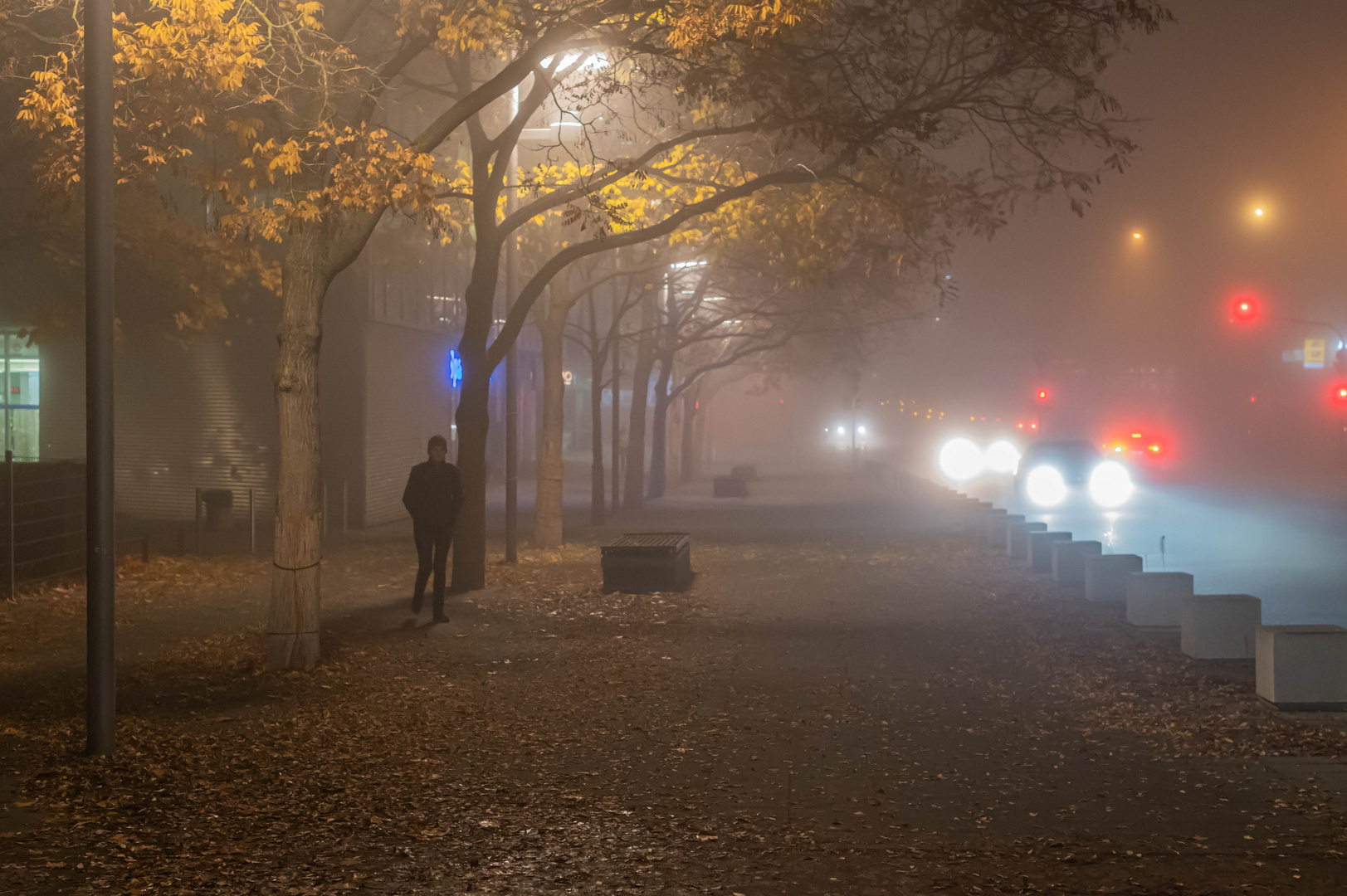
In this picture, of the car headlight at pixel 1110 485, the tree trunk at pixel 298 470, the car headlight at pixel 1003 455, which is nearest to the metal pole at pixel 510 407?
the tree trunk at pixel 298 470

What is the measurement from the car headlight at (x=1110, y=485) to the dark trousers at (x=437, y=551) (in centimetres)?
2348

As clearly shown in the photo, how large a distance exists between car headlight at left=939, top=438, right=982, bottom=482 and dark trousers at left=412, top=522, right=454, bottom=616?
39083 millimetres

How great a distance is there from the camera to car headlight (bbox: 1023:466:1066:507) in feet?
118

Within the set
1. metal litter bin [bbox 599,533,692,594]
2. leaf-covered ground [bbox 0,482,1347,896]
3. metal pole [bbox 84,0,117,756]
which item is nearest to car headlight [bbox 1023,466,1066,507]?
metal litter bin [bbox 599,533,692,594]

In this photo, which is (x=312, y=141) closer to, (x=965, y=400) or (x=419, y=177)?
(x=419, y=177)

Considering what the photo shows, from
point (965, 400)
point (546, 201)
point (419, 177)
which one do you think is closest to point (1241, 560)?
point (546, 201)

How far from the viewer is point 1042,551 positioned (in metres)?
17.7

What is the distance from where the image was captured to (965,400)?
390ft

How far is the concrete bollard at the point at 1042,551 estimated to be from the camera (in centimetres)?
1759

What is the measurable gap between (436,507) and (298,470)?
2567 millimetres

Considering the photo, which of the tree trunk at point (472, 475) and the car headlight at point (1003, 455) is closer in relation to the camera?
the tree trunk at point (472, 475)

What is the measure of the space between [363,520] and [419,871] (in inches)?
784

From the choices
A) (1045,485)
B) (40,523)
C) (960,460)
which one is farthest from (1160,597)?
(960,460)

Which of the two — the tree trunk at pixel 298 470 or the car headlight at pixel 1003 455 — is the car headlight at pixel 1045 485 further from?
the tree trunk at pixel 298 470
